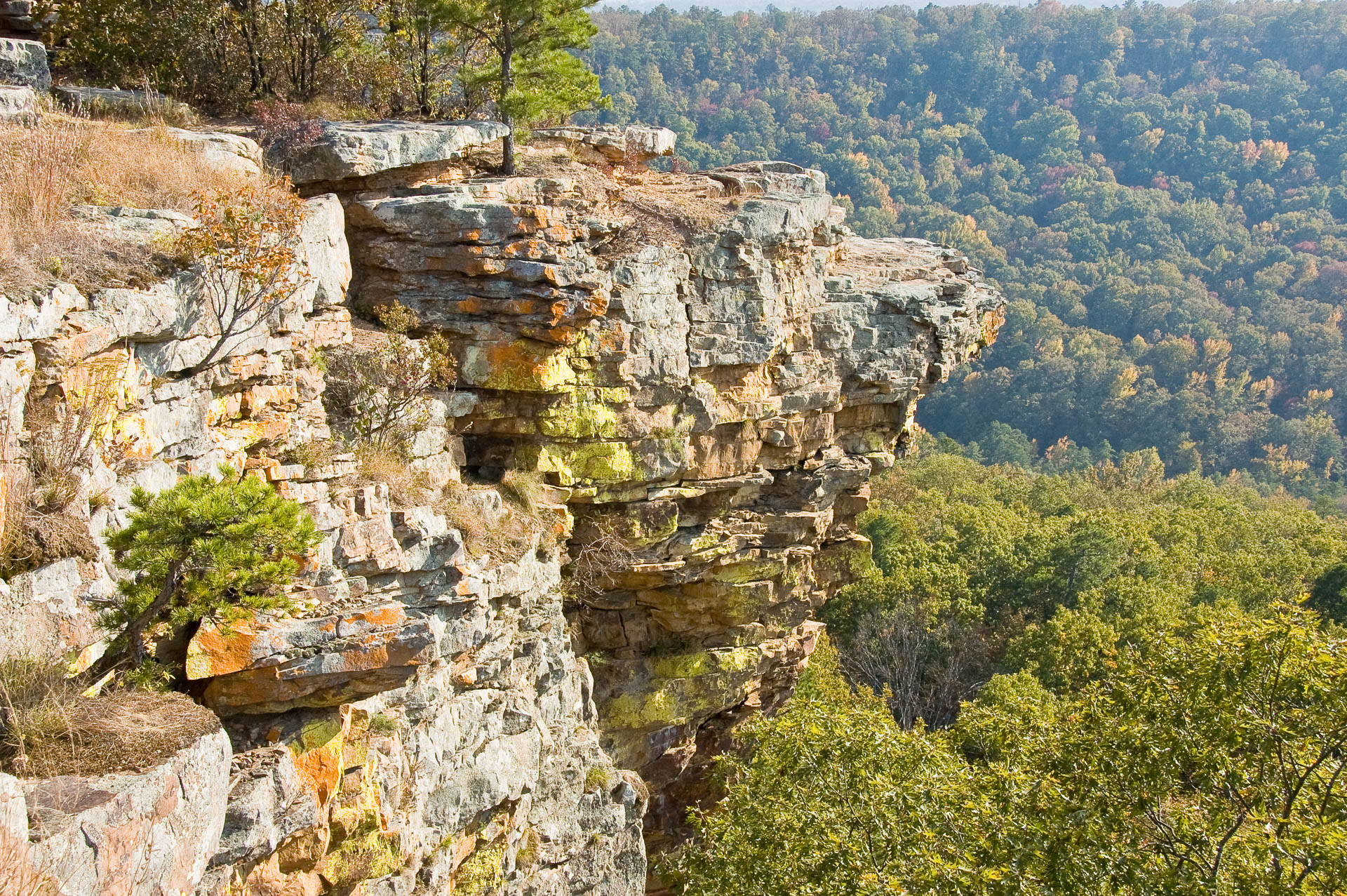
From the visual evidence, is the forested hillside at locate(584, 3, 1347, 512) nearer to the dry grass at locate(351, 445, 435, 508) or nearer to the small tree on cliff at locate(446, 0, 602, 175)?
the small tree on cliff at locate(446, 0, 602, 175)

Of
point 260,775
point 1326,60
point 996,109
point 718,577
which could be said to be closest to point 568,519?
point 718,577

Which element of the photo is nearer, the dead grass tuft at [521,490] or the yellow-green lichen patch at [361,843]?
the yellow-green lichen patch at [361,843]

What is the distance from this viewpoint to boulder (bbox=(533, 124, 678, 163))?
14.7 m

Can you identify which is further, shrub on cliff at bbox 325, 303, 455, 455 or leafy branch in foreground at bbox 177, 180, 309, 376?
shrub on cliff at bbox 325, 303, 455, 455

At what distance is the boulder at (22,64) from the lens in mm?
11086

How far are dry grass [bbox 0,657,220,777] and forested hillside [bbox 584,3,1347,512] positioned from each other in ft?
170

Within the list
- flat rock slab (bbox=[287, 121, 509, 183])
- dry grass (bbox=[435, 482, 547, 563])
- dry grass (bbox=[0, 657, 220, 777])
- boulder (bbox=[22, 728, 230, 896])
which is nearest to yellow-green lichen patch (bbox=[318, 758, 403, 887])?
boulder (bbox=[22, 728, 230, 896])

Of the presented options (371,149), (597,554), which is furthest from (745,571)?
(371,149)

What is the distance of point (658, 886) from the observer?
15.6 m

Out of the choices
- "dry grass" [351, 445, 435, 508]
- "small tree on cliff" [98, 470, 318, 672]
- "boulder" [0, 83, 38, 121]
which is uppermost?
"boulder" [0, 83, 38, 121]

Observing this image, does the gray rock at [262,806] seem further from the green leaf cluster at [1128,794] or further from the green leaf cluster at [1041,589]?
the green leaf cluster at [1041,589]

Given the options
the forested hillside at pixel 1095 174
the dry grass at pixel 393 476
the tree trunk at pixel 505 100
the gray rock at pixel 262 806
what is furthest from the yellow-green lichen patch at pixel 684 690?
the forested hillside at pixel 1095 174

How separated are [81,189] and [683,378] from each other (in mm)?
7081

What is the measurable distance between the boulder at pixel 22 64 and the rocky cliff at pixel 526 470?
2.99 metres
